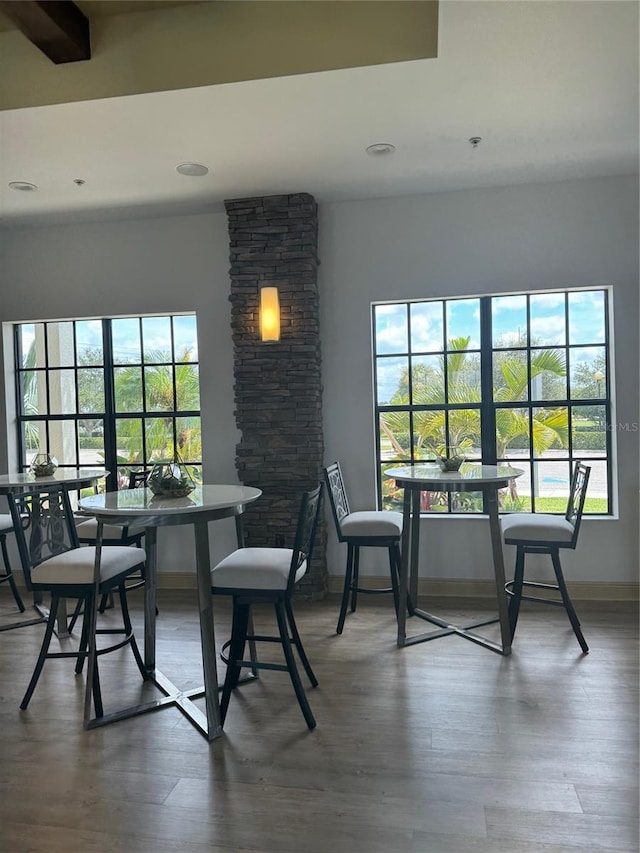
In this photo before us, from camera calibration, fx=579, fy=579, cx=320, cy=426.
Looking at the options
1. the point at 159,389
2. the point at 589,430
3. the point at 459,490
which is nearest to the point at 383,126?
the point at 459,490

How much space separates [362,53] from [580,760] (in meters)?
2.91

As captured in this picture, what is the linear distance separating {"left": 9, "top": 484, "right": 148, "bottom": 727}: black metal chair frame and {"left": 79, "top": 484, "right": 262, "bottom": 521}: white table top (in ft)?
0.43

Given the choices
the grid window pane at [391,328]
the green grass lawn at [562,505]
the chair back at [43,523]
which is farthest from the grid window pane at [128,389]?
the green grass lawn at [562,505]

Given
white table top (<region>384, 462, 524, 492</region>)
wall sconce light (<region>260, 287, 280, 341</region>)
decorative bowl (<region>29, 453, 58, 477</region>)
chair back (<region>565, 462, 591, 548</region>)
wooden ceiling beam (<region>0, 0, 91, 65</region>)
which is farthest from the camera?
wall sconce light (<region>260, 287, 280, 341</region>)

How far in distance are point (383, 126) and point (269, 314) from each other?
4.73ft

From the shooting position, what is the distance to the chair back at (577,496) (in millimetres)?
3178

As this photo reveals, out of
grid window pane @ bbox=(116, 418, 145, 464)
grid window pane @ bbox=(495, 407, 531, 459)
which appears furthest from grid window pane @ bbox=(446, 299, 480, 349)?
grid window pane @ bbox=(116, 418, 145, 464)

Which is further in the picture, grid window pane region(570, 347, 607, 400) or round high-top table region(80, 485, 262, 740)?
grid window pane region(570, 347, 607, 400)

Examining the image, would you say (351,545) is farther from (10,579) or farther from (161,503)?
(10,579)

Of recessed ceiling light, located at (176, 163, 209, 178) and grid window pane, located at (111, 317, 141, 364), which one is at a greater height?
recessed ceiling light, located at (176, 163, 209, 178)

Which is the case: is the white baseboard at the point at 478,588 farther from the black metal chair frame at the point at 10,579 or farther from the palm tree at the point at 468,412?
the black metal chair frame at the point at 10,579

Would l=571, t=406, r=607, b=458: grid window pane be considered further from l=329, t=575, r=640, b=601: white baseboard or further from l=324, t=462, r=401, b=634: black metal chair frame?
l=324, t=462, r=401, b=634: black metal chair frame

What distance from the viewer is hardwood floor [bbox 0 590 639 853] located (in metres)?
1.84

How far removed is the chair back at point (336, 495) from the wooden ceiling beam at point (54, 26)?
2.43m
